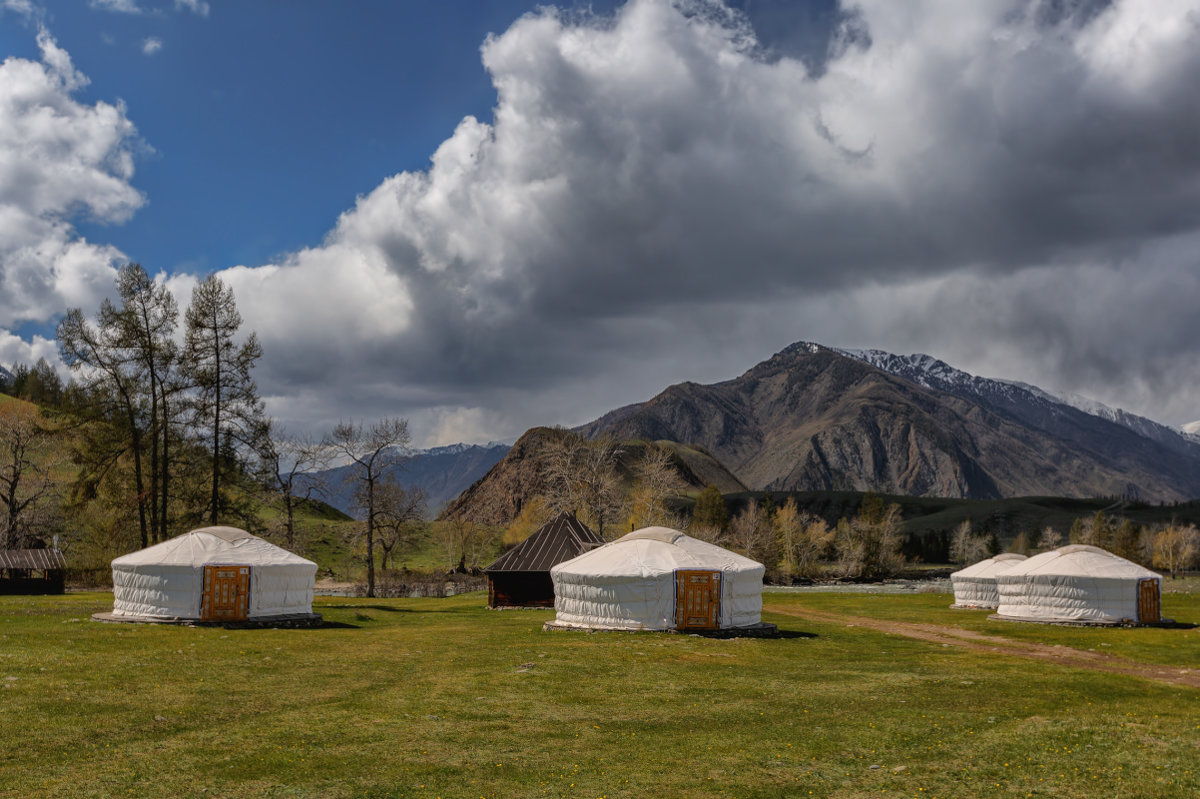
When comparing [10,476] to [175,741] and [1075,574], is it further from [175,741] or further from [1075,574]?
[1075,574]

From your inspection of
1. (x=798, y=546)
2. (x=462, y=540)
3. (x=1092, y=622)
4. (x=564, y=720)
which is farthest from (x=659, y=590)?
(x=462, y=540)

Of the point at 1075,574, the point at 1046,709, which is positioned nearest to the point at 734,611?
the point at 1046,709

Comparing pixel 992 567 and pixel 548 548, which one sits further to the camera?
pixel 992 567

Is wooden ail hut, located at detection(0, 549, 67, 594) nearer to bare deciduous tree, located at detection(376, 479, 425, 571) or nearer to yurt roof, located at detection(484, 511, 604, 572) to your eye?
bare deciduous tree, located at detection(376, 479, 425, 571)

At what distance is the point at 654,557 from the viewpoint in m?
24.8

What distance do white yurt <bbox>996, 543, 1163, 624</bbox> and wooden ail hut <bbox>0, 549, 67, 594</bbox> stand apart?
40443 mm

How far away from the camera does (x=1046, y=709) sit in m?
13.7

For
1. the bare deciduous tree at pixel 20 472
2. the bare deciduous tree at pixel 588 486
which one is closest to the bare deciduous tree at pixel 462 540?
the bare deciduous tree at pixel 588 486

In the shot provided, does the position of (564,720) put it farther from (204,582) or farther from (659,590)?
(204,582)

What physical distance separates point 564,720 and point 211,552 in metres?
17.5

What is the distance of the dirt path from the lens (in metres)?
19.0

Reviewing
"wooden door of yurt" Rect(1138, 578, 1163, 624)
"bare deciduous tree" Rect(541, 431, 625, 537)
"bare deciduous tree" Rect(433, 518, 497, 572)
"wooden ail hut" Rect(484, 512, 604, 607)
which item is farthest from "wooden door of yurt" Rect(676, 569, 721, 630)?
"bare deciduous tree" Rect(433, 518, 497, 572)

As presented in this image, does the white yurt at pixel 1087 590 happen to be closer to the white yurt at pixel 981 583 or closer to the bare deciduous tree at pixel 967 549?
the white yurt at pixel 981 583

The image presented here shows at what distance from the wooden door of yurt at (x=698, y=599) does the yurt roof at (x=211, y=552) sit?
11926mm
